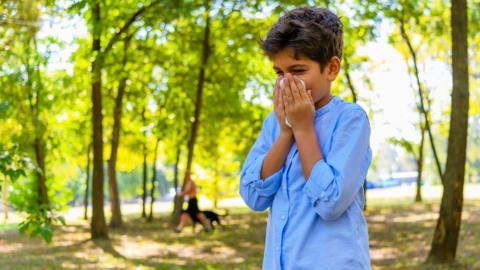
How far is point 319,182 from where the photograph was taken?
1.98 meters

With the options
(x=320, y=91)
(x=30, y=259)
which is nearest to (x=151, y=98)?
(x=30, y=259)

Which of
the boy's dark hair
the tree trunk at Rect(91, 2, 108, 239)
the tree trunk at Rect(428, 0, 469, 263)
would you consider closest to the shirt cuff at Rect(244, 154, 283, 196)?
the boy's dark hair

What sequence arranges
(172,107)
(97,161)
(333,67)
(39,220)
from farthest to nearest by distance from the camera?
1. (172,107)
2. (97,161)
3. (39,220)
4. (333,67)

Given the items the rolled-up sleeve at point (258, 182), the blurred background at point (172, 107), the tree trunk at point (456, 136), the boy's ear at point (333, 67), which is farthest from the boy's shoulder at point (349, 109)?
the tree trunk at point (456, 136)

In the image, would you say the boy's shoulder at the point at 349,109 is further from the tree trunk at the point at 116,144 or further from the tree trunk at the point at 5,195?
the tree trunk at the point at 116,144

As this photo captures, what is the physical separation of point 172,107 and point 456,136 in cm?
1521

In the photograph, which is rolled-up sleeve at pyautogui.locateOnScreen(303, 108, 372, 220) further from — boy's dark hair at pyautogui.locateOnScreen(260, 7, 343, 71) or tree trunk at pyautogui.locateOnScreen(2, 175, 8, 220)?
tree trunk at pyautogui.locateOnScreen(2, 175, 8, 220)

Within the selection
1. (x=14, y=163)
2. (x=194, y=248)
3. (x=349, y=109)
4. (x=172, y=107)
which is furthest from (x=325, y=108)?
(x=172, y=107)

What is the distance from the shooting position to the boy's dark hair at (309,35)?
6.84 ft

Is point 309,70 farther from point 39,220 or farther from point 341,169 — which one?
point 39,220

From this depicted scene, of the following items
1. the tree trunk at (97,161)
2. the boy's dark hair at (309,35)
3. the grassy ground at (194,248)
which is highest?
the boy's dark hair at (309,35)

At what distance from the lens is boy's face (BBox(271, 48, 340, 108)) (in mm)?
2107

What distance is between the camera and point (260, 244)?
1416 cm

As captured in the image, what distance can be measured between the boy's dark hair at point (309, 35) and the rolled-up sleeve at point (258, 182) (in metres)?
0.37
